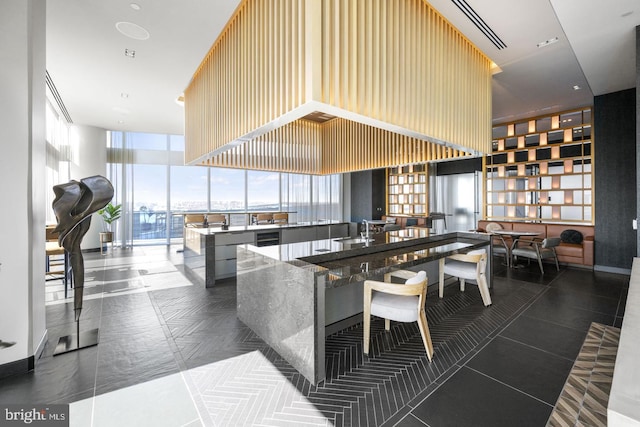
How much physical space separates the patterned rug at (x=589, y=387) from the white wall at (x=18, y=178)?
14.0ft

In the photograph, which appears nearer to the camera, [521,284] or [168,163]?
[521,284]

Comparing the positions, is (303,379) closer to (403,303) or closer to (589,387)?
(403,303)

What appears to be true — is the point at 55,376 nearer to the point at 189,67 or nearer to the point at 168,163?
the point at 189,67

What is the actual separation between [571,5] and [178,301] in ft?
21.4

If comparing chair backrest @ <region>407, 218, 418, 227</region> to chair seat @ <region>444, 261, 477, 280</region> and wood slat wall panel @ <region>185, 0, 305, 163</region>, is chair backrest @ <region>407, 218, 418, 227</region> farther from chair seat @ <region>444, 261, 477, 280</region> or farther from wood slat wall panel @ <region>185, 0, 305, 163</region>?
wood slat wall panel @ <region>185, 0, 305, 163</region>

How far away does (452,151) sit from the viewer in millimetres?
4969

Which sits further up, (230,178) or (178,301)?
(230,178)

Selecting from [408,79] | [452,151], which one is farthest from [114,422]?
[452,151]

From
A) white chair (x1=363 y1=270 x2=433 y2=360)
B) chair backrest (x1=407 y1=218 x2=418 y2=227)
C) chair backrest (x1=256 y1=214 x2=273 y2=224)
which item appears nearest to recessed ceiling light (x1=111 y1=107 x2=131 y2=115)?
chair backrest (x1=256 y1=214 x2=273 y2=224)

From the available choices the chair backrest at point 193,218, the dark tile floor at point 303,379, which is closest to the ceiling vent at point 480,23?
the dark tile floor at point 303,379

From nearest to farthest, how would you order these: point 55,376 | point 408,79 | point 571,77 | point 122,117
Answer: point 55,376, point 408,79, point 571,77, point 122,117

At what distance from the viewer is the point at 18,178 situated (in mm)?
2436

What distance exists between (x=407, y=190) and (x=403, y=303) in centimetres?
841

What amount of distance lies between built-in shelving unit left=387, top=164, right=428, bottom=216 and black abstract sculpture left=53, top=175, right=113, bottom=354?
8.74 meters
